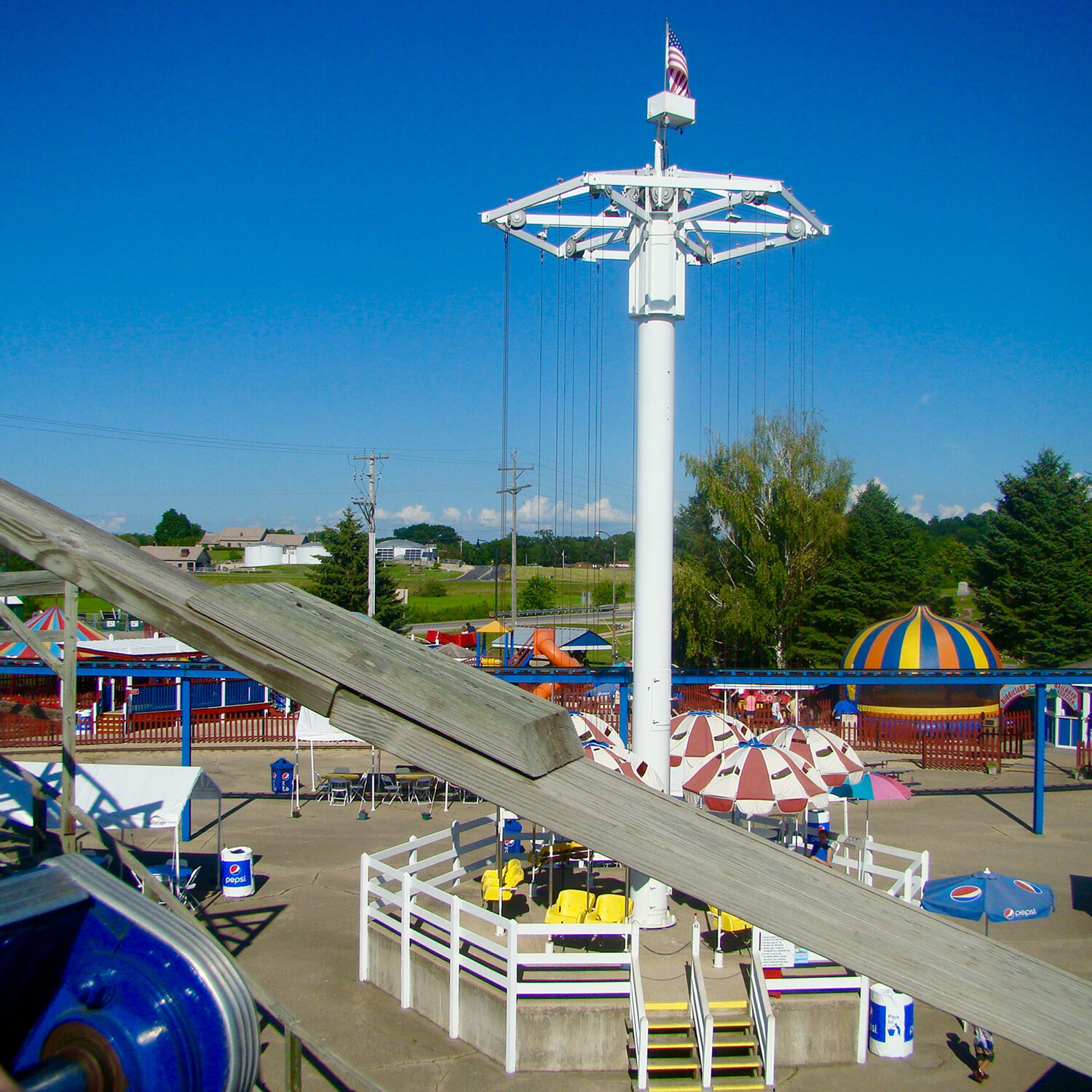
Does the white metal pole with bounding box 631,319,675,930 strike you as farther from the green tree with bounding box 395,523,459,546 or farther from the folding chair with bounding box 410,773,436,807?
the green tree with bounding box 395,523,459,546

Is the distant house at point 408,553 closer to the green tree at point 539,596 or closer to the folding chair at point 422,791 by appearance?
the green tree at point 539,596

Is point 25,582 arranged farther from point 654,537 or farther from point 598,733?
point 598,733

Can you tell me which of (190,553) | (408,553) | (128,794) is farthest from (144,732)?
(408,553)

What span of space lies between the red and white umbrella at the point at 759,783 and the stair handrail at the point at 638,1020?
215 centimetres

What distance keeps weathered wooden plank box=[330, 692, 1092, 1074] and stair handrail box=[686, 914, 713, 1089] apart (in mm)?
7479

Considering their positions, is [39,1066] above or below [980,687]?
above

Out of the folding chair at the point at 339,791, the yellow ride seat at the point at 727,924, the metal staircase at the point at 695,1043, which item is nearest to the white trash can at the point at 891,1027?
the metal staircase at the point at 695,1043

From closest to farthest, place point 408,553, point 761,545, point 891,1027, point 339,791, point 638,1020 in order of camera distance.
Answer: point 638,1020 < point 891,1027 < point 339,791 < point 761,545 < point 408,553

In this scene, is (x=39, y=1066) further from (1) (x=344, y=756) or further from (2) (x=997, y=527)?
(2) (x=997, y=527)

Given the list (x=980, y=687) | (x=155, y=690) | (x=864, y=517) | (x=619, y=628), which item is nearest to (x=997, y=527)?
(x=864, y=517)

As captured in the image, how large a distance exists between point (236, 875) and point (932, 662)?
2231cm

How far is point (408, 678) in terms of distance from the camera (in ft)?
4.20

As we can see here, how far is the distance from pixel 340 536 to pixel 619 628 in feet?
95.2

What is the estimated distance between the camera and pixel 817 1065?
28.6 feet
